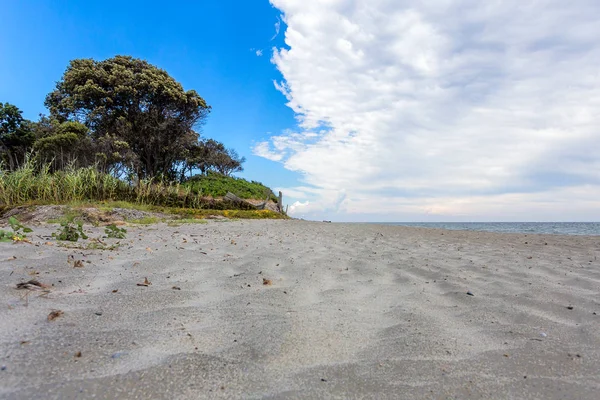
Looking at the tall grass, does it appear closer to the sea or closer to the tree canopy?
the tree canopy

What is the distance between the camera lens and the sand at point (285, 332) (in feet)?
4.40

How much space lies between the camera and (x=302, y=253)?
4.44m

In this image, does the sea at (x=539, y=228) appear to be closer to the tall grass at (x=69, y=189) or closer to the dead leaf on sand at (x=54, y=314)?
the tall grass at (x=69, y=189)

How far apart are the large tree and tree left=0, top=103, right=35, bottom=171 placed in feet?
5.93

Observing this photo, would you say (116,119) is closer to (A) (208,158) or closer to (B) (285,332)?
(A) (208,158)

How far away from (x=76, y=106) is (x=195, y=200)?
38.0ft

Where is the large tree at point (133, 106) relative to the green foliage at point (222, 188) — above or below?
above

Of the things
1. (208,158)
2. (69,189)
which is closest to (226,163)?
(208,158)

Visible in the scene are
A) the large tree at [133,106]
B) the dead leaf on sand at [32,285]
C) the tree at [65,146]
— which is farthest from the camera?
the large tree at [133,106]

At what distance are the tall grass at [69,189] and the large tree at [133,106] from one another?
255 inches

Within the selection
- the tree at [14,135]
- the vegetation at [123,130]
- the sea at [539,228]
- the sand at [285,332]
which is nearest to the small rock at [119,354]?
the sand at [285,332]

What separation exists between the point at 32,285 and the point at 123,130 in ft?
68.3

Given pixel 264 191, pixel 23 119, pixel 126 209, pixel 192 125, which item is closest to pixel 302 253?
pixel 126 209

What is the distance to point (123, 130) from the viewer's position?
20.4 m
